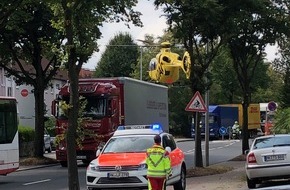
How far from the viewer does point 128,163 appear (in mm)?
15852

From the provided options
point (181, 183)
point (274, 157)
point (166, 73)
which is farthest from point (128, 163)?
point (166, 73)

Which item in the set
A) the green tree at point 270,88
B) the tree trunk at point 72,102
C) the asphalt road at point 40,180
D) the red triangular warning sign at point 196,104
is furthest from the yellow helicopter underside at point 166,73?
the tree trunk at point 72,102

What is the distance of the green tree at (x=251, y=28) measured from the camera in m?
24.5

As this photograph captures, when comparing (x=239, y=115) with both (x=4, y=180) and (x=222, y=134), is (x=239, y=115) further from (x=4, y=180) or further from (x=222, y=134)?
(x=4, y=180)

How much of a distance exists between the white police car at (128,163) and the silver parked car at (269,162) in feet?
6.21

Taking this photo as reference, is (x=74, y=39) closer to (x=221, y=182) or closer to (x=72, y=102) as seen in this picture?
(x=72, y=102)

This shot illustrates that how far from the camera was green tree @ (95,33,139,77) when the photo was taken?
281 ft

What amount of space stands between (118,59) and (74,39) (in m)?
74.8

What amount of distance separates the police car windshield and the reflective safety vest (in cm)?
324

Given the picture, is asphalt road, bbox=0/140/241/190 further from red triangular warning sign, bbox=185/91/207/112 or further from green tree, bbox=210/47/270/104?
green tree, bbox=210/47/270/104

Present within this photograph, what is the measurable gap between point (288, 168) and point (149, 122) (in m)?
15.9

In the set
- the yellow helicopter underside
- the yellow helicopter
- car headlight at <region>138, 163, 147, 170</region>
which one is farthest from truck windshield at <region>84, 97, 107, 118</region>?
car headlight at <region>138, 163, 147, 170</region>

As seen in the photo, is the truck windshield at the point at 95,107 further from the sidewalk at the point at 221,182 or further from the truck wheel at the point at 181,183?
the truck wheel at the point at 181,183

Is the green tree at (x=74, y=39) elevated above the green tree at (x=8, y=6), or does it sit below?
below
